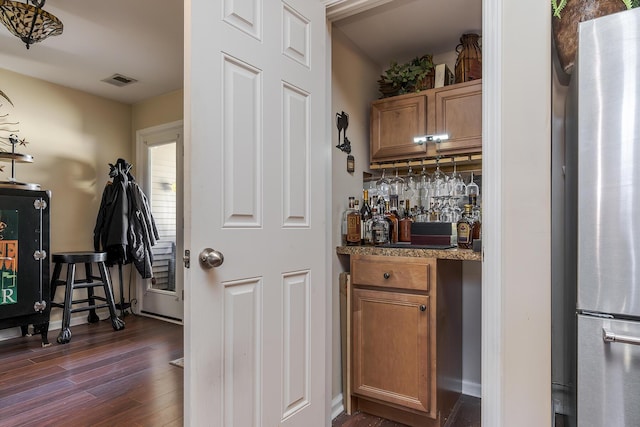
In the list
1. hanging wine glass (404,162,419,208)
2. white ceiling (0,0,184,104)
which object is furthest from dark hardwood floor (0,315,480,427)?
white ceiling (0,0,184,104)

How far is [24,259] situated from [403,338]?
2.91 meters

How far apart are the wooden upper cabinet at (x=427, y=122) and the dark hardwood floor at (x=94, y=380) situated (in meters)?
1.95

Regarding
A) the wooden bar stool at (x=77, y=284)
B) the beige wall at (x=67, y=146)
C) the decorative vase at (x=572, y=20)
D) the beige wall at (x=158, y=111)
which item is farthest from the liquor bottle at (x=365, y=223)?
the beige wall at (x=67, y=146)

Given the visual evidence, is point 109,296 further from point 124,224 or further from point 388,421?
point 388,421

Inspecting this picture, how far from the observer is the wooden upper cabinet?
6.46 ft

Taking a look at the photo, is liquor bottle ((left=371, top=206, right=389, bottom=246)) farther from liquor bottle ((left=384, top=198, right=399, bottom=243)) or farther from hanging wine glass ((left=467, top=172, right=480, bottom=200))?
hanging wine glass ((left=467, top=172, right=480, bottom=200))

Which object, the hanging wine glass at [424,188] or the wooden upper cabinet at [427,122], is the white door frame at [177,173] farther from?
the hanging wine glass at [424,188]

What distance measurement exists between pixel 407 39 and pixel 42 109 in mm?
3224

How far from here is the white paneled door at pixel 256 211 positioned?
105cm

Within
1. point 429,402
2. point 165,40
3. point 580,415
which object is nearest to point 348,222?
point 429,402

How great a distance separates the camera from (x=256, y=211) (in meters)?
1.24

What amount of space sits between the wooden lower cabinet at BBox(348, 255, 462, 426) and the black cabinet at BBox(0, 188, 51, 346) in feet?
8.55

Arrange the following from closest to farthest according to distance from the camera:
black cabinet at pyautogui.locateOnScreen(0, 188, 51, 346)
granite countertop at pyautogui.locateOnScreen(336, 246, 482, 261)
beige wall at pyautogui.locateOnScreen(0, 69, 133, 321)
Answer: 1. granite countertop at pyautogui.locateOnScreen(336, 246, 482, 261)
2. black cabinet at pyautogui.locateOnScreen(0, 188, 51, 346)
3. beige wall at pyautogui.locateOnScreen(0, 69, 133, 321)

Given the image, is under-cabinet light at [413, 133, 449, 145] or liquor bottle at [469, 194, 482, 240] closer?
liquor bottle at [469, 194, 482, 240]
